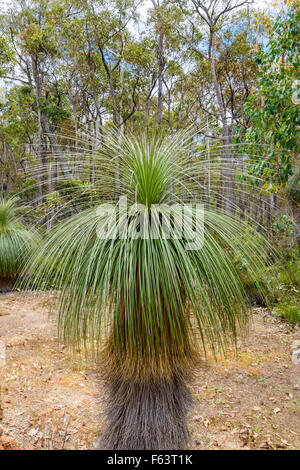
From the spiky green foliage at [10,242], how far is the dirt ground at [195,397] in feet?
5.73

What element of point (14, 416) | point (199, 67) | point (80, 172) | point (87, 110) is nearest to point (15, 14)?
point (87, 110)

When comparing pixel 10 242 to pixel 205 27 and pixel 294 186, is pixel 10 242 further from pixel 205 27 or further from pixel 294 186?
pixel 205 27

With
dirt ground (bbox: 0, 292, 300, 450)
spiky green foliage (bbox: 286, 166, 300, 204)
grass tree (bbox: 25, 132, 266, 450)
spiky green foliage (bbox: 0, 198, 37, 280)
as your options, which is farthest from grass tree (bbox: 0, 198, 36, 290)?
spiky green foliage (bbox: 286, 166, 300, 204)

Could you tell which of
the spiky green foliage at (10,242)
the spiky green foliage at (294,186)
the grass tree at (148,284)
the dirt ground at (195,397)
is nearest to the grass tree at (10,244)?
the spiky green foliage at (10,242)

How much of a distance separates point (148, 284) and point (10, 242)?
3735mm

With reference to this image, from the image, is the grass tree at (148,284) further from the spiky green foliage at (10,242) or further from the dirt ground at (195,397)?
the spiky green foliage at (10,242)

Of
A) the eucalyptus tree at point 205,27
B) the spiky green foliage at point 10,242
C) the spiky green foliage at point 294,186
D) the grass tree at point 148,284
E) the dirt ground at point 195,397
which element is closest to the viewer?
the grass tree at point 148,284

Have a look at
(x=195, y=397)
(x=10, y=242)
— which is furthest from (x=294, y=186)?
(x=10, y=242)

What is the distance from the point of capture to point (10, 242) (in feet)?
14.2

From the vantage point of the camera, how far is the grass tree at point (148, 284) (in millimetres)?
1240

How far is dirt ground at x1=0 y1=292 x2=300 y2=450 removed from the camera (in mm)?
1535

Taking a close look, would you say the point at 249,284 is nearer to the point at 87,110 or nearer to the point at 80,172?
the point at 80,172

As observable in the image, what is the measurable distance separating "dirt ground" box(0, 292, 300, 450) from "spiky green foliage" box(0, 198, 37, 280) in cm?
175
